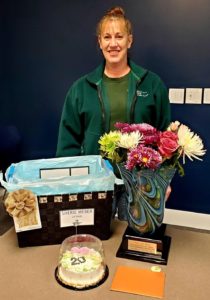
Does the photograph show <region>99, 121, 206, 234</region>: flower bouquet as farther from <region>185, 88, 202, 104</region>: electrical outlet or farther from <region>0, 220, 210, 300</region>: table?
<region>185, 88, 202, 104</region>: electrical outlet

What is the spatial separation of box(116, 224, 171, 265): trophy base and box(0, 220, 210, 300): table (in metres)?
0.02

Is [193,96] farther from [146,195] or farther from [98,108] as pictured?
[146,195]

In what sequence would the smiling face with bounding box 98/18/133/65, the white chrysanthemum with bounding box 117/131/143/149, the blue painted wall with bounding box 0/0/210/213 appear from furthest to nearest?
the blue painted wall with bounding box 0/0/210/213, the smiling face with bounding box 98/18/133/65, the white chrysanthemum with bounding box 117/131/143/149

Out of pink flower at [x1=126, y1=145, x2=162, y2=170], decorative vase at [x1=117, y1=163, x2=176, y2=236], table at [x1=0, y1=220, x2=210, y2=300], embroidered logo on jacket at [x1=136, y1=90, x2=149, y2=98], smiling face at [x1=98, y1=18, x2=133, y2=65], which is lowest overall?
table at [x1=0, y1=220, x2=210, y2=300]

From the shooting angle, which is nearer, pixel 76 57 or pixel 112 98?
pixel 112 98

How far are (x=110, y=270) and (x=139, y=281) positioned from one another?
0.10m

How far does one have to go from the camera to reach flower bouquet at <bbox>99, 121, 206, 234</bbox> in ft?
3.06

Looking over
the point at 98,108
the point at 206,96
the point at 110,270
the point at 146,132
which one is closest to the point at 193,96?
the point at 206,96

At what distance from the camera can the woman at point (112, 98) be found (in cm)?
159

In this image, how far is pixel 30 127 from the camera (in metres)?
3.13

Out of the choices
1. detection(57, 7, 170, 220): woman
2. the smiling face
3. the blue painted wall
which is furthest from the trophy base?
the blue painted wall

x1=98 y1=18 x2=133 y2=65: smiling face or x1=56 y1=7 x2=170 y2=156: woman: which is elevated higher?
x1=98 y1=18 x2=133 y2=65: smiling face

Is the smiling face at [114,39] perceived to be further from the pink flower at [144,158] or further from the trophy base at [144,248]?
the trophy base at [144,248]

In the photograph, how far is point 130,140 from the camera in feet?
3.10
